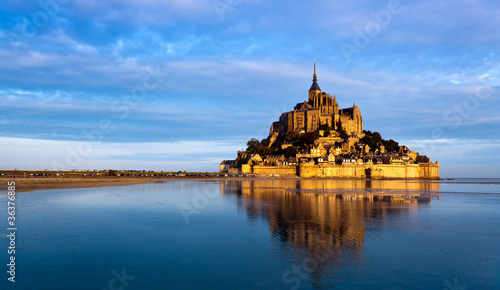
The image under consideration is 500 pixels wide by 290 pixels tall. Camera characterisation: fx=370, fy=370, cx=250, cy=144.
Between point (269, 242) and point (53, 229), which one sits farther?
point (53, 229)

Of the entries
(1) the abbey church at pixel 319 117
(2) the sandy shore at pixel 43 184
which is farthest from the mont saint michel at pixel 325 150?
(2) the sandy shore at pixel 43 184

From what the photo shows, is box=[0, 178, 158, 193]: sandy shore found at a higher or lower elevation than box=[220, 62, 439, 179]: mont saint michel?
lower

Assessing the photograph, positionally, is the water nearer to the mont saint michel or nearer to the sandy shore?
the sandy shore

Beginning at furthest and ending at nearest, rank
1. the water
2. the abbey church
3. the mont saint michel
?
the abbey church, the mont saint michel, the water

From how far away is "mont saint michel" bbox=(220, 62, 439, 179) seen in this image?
96812mm

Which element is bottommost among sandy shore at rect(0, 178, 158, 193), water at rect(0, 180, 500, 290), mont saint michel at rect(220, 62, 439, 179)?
water at rect(0, 180, 500, 290)

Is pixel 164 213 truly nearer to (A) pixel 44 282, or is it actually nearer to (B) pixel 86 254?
(B) pixel 86 254

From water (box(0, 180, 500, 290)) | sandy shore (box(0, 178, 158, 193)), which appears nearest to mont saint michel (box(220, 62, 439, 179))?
sandy shore (box(0, 178, 158, 193))

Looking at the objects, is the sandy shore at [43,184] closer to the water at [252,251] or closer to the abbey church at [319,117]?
the water at [252,251]

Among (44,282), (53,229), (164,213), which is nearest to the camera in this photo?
(44,282)

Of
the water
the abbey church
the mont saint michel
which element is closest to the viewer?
the water

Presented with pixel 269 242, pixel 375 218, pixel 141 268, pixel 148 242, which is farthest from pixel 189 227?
pixel 375 218

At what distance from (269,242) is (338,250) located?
2439mm

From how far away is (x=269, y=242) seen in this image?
12.9 m
